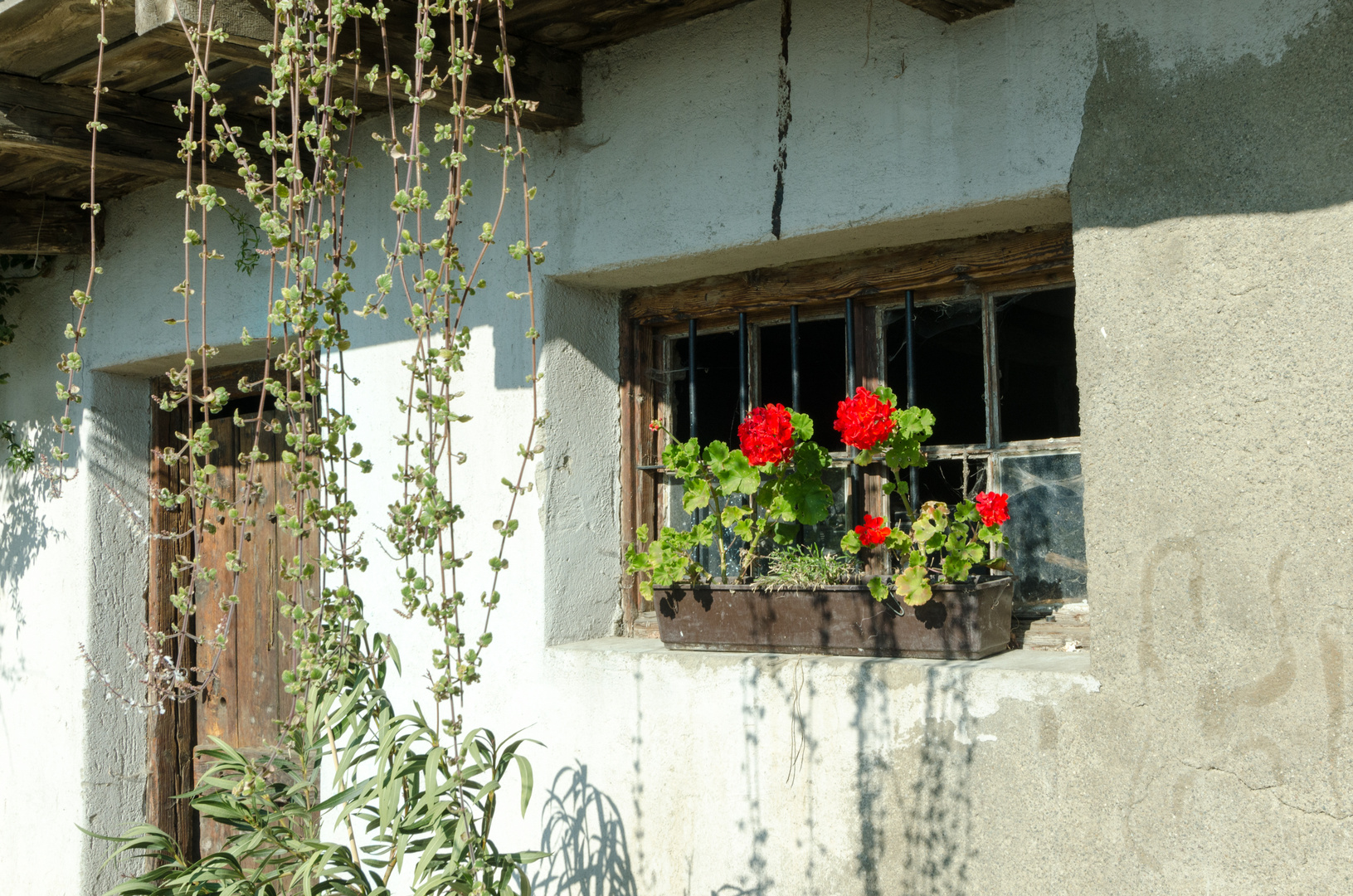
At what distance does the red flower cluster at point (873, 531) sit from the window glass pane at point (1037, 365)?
359 millimetres

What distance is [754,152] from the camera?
273 cm

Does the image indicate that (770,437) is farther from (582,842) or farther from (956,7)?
(582,842)

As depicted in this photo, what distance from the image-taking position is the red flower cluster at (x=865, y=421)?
2568 mm

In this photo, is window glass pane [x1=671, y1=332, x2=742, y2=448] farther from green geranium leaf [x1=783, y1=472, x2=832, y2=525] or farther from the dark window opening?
the dark window opening

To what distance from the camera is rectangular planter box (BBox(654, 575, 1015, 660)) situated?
2443mm

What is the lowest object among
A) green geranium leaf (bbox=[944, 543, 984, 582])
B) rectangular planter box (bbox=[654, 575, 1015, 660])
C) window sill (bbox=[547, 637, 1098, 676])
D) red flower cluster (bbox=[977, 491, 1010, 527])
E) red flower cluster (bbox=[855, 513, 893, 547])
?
window sill (bbox=[547, 637, 1098, 676])

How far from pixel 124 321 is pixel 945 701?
3256mm

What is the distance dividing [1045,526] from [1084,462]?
0.38m

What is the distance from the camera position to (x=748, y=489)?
271cm

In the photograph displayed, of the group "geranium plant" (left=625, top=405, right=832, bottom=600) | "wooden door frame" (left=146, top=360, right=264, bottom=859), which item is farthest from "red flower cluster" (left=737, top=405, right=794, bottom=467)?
"wooden door frame" (left=146, top=360, right=264, bottom=859)

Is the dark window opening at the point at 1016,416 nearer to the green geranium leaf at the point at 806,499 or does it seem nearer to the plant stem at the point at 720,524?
the green geranium leaf at the point at 806,499

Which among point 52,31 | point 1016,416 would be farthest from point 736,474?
point 52,31

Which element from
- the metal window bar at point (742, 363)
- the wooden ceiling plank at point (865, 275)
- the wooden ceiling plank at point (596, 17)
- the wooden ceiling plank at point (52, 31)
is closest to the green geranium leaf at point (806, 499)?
the metal window bar at point (742, 363)

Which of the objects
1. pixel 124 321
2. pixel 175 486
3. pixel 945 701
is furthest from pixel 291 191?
pixel 175 486
